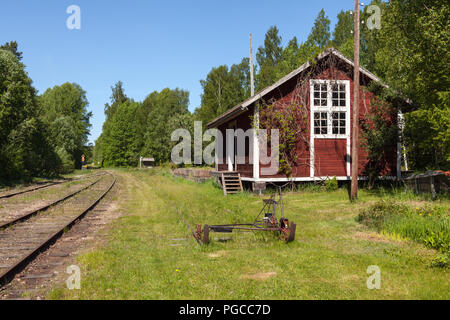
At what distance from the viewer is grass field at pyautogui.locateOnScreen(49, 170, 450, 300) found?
16.8 feet

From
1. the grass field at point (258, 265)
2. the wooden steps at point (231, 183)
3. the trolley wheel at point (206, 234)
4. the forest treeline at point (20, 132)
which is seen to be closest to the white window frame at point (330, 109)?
the wooden steps at point (231, 183)

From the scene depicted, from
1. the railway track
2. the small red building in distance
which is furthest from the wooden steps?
the railway track

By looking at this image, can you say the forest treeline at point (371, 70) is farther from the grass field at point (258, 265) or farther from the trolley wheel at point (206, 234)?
the trolley wheel at point (206, 234)

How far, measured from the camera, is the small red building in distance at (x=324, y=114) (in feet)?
58.2

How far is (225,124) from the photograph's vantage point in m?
23.4

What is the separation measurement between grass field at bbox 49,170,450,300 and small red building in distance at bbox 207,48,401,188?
23.4 ft

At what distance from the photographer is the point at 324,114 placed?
1803 cm

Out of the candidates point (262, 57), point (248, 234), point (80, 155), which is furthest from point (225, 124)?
point (80, 155)

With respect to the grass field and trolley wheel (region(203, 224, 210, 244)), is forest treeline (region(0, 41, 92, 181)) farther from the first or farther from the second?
trolley wheel (region(203, 224, 210, 244))

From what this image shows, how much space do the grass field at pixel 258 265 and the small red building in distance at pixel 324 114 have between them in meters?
7.12

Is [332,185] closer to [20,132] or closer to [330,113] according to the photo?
[330,113]
